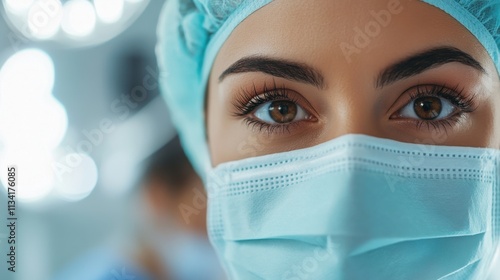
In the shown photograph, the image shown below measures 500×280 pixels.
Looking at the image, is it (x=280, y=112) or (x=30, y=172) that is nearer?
(x=280, y=112)

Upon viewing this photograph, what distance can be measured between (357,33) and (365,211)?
0.35 meters

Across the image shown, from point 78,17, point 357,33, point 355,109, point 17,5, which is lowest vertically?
point 355,109

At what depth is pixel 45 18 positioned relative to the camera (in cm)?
183

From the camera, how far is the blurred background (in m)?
1.69

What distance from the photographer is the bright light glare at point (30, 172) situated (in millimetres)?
1586

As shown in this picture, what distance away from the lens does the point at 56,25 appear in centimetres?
187

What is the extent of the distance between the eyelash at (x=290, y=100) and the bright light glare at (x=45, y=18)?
879 mm

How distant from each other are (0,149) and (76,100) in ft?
1.36

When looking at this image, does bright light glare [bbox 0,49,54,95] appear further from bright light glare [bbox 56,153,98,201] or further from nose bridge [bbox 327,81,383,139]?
nose bridge [bbox 327,81,383,139]

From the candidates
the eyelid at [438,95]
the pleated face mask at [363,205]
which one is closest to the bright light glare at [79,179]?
the pleated face mask at [363,205]

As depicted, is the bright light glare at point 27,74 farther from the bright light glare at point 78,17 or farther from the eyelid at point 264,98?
the eyelid at point 264,98

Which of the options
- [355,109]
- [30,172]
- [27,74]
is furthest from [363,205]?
[27,74]

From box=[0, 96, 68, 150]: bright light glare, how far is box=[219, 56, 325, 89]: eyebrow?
818mm

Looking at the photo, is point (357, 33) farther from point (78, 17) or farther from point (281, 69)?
point (78, 17)
